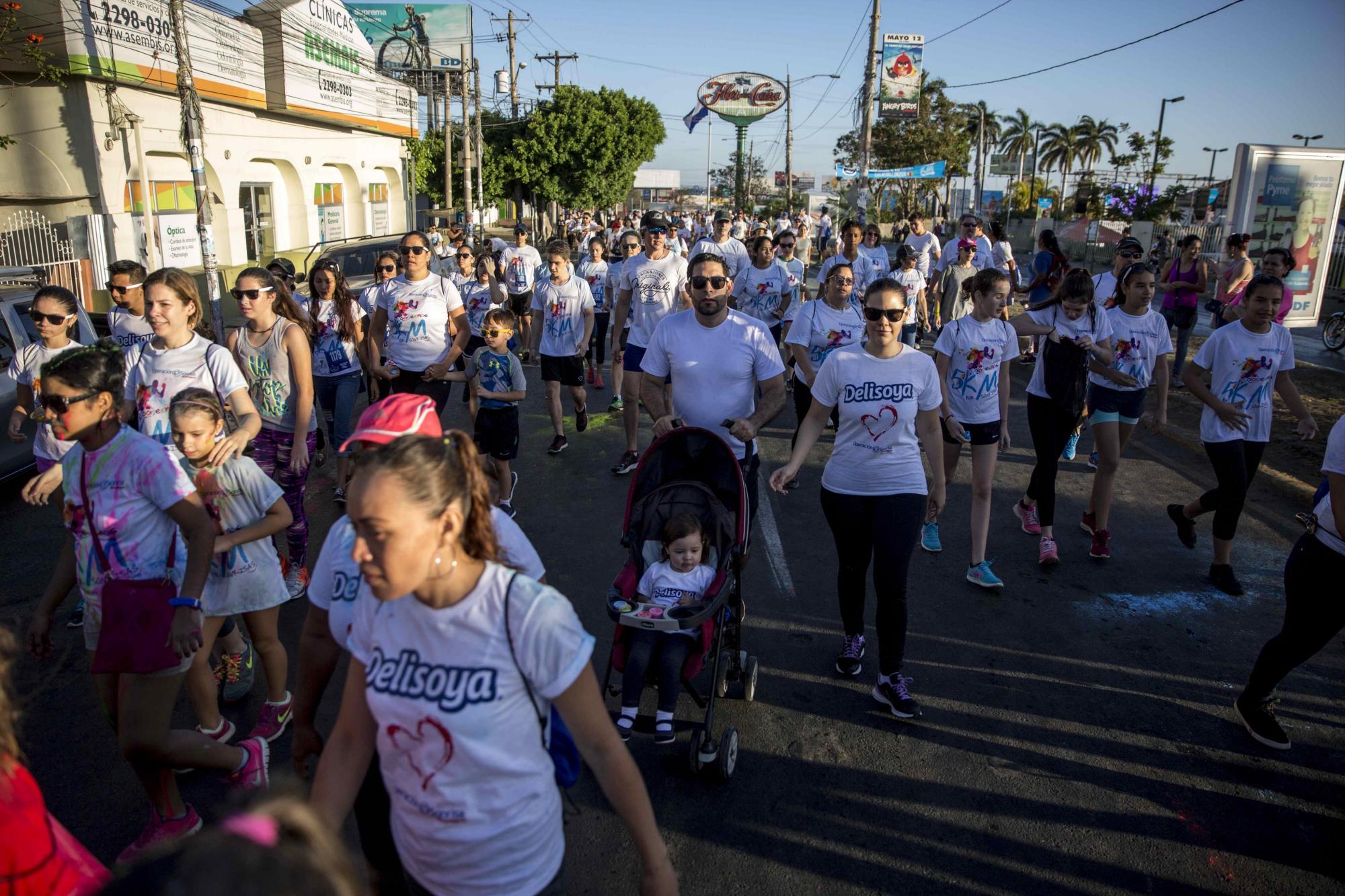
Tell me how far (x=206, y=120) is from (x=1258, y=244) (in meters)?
23.0

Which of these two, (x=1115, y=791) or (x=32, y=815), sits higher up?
(x=32, y=815)

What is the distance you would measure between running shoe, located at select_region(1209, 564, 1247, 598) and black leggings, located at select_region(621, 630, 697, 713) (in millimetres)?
4130

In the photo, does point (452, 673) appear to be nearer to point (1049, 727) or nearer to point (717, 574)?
point (717, 574)

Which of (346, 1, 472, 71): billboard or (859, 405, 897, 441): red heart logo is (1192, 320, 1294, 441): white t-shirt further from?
(346, 1, 472, 71): billboard

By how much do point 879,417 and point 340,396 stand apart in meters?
4.40

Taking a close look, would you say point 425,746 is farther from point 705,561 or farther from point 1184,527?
point 1184,527

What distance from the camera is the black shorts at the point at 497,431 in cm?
675

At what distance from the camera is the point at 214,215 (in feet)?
74.1

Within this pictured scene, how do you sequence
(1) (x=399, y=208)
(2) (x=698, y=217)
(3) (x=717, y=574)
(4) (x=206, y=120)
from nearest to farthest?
(3) (x=717, y=574)
(4) (x=206, y=120)
(2) (x=698, y=217)
(1) (x=399, y=208)

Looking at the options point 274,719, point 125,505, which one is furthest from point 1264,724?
point 125,505

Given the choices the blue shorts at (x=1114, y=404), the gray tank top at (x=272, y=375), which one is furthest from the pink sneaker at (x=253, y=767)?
the blue shorts at (x=1114, y=404)

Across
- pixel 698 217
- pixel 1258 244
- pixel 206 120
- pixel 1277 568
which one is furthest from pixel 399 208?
pixel 1277 568

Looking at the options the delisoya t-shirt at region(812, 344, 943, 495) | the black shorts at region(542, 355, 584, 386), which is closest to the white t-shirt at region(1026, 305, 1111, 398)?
the delisoya t-shirt at region(812, 344, 943, 495)

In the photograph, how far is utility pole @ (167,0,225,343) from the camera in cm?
1206
